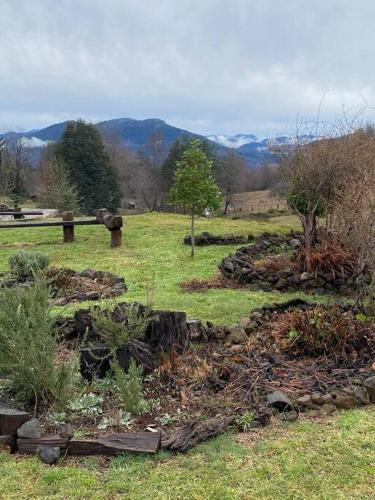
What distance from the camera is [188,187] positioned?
35.3ft

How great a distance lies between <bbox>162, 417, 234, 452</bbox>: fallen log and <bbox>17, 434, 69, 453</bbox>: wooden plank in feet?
1.94

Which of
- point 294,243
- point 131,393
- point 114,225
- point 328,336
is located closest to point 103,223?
point 114,225

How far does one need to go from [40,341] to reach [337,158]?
8.03 m

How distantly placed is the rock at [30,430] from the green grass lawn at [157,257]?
2.47 meters

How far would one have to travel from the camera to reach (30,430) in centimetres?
312

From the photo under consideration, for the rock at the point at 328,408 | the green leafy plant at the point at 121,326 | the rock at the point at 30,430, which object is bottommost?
the rock at the point at 328,408

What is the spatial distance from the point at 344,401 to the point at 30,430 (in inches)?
83.4

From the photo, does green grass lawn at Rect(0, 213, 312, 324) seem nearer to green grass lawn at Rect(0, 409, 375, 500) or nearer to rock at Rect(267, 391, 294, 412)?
rock at Rect(267, 391, 294, 412)

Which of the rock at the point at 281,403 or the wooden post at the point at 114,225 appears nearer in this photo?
the rock at the point at 281,403

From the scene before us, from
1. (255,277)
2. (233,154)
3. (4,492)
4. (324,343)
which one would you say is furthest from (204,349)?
(233,154)

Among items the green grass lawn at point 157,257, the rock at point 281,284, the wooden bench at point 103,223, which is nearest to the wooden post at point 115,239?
the wooden bench at point 103,223

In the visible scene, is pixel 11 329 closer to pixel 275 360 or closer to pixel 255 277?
pixel 275 360

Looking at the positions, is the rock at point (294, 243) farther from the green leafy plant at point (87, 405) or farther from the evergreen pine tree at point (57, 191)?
the evergreen pine tree at point (57, 191)

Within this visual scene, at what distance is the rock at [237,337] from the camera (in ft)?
15.4
